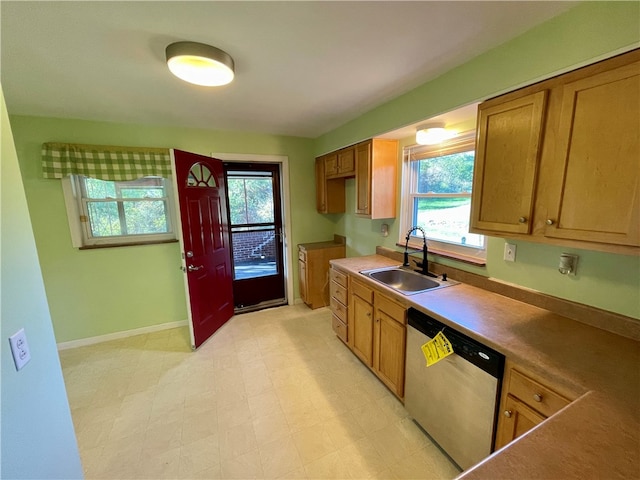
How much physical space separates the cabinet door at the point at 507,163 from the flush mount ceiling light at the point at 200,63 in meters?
1.49

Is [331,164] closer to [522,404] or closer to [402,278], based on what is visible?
[402,278]

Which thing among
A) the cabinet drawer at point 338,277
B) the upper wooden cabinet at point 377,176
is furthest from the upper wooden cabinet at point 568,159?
the cabinet drawer at point 338,277

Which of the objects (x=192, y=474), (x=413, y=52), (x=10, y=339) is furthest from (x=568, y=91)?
(x=192, y=474)

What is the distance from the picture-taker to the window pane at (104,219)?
2.69 m

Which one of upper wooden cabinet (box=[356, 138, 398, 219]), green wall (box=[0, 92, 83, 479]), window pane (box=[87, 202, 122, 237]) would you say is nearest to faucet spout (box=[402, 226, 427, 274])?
upper wooden cabinet (box=[356, 138, 398, 219])

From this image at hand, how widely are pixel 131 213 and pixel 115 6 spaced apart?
2.26 metres

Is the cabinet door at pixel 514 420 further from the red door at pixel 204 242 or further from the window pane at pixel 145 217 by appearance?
the window pane at pixel 145 217

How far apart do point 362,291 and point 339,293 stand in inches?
17.6

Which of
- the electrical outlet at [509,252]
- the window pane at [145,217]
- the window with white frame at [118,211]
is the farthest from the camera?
the window pane at [145,217]

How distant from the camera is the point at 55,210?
252cm

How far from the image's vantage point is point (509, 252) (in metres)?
1.63

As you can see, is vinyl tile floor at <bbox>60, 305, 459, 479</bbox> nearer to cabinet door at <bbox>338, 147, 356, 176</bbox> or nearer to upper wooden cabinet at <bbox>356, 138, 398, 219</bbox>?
upper wooden cabinet at <bbox>356, 138, 398, 219</bbox>

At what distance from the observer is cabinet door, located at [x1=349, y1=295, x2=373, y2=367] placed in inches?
84.6

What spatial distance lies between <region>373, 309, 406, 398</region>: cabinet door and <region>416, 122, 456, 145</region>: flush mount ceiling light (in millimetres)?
1399
